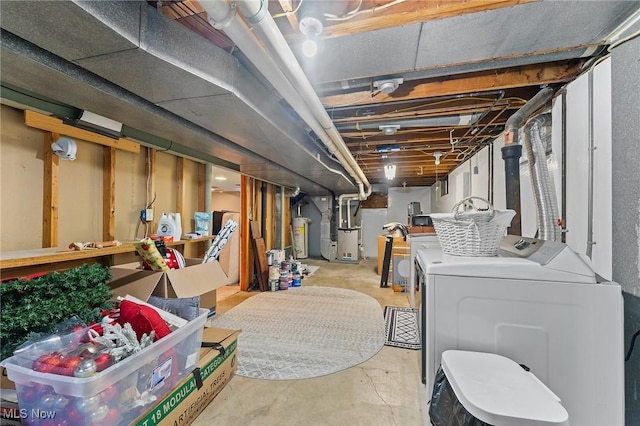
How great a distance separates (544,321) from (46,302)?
7.65 feet

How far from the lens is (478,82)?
1.90m

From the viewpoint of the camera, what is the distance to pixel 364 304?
3578 millimetres

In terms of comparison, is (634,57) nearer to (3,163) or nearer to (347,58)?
(347,58)

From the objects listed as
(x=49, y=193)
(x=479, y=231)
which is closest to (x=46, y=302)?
(x=49, y=193)

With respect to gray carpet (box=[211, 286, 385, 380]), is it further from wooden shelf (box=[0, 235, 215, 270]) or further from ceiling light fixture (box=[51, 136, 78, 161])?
ceiling light fixture (box=[51, 136, 78, 161])

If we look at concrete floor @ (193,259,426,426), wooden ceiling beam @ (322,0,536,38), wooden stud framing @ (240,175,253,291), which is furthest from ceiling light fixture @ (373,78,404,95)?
wooden stud framing @ (240,175,253,291)

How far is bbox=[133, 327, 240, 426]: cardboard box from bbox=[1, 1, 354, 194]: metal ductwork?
1.64 metres

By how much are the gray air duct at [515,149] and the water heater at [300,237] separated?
219 inches

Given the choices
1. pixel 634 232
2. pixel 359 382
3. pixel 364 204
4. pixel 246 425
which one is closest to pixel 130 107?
pixel 246 425

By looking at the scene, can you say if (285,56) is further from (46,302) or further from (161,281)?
(161,281)

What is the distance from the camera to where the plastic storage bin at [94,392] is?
40.7 inches

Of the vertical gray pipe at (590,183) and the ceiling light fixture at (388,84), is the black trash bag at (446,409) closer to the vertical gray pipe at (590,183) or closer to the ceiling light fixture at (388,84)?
the vertical gray pipe at (590,183)

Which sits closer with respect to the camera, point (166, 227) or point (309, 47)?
point (309, 47)

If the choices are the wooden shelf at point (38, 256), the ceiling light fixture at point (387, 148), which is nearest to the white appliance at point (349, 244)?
the ceiling light fixture at point (387, 148)
